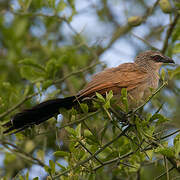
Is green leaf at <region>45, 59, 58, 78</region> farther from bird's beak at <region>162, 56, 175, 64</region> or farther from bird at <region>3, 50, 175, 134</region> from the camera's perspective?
bird's beak at <region>162, 56, 175, 64</region>

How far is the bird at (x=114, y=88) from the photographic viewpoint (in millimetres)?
2531

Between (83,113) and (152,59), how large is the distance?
1.42m

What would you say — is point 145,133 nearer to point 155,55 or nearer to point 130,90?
point 130,90

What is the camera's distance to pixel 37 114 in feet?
8.43

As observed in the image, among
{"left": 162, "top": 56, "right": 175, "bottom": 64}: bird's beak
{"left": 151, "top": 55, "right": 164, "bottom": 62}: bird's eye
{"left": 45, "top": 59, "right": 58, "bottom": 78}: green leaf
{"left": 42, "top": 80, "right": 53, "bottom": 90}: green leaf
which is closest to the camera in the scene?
{"left": 42, "top": 80, "right": 53, "bottom": 90}: green leaf

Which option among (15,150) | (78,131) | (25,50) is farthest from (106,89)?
(25,50)

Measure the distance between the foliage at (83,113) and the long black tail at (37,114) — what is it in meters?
0.07

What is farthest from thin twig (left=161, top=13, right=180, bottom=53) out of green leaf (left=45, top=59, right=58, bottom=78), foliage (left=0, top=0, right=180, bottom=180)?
green leaf (left=45, top=59, right=58, bottom=78)

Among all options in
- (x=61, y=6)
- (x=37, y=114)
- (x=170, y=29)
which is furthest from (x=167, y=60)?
(x=37, y=114)

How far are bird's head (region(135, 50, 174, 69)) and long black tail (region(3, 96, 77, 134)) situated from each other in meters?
1.33

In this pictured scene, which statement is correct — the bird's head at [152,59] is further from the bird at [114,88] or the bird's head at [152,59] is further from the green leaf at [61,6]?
the green leaf at [61,6]

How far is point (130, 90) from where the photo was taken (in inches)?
122

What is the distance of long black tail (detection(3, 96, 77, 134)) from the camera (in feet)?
8.18

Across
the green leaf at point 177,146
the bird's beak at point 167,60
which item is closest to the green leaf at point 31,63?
the bird's beak at point 167,60
